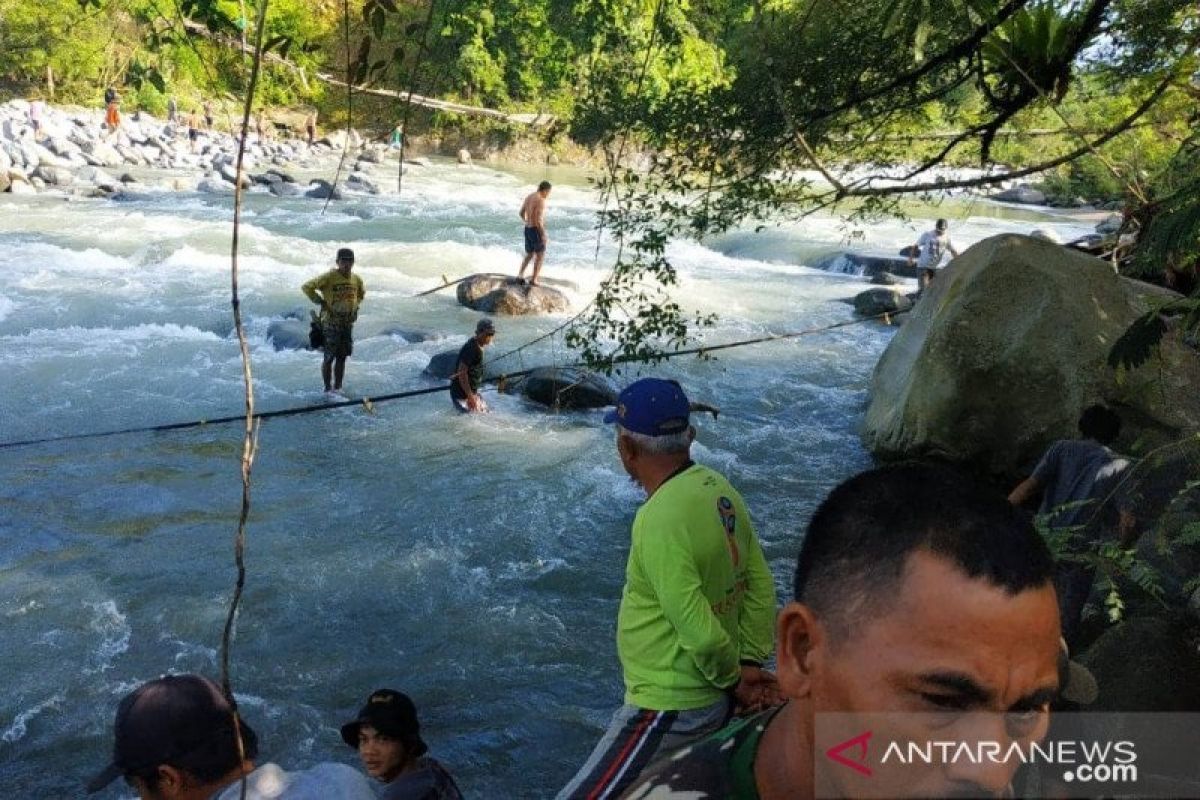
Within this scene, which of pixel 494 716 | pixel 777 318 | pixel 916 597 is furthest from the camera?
pixel 777 318

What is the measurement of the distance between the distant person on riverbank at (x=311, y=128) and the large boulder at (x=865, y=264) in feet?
69.4

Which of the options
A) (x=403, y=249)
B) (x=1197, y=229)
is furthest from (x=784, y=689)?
(x=403, y=249)

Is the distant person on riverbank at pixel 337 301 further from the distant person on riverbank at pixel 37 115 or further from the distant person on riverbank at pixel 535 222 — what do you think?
the distant person on riverbank at pixel 37 115

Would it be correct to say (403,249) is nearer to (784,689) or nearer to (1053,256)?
(1053,256)

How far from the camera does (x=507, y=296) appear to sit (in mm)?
14297

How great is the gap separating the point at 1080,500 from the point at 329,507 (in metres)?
5.69

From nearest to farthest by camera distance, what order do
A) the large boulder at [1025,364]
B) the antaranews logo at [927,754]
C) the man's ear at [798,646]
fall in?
the antaranews logo at [927,754], the man's ear at [798,646], the large boulder at [1025,364]

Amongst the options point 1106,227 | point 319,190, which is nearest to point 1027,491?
point 1106,227

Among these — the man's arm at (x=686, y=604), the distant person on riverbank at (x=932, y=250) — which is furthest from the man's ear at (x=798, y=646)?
the distant person on riverbank at (x=932, y=250)

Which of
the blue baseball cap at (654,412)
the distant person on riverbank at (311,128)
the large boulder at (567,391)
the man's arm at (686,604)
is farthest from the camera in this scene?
the distant person on riverbank at (311,128)

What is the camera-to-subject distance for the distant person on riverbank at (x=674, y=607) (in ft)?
8.16

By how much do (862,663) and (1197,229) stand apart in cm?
317

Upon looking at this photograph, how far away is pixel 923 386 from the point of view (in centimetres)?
780

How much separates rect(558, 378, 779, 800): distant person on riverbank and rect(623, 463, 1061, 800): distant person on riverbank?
1.31m
